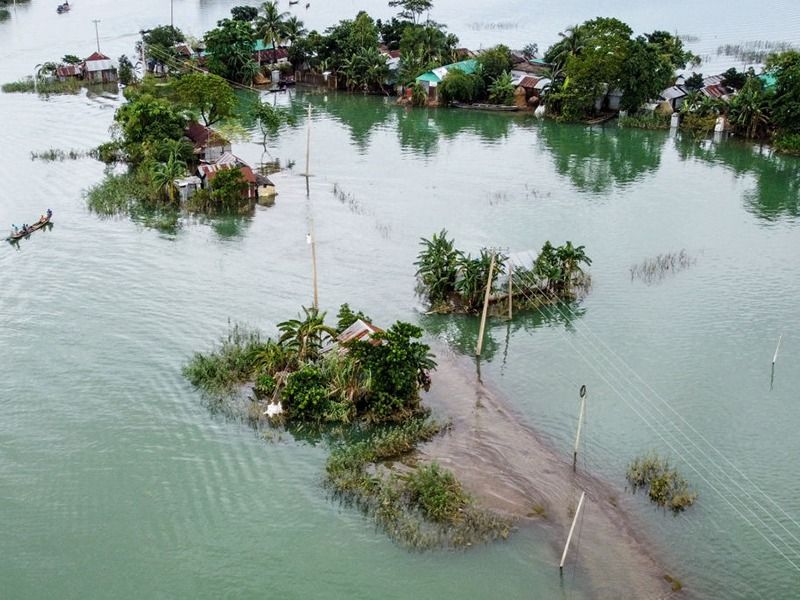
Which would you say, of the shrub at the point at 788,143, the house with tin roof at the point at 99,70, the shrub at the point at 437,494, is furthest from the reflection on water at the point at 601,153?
the house with tin roof at the point at 99,70

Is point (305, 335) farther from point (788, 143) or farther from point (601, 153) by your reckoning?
point (788, 143)

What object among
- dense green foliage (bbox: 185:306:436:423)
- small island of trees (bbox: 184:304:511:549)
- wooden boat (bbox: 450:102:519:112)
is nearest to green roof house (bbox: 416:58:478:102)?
wooden boat (bbox: 450:102:519:112)

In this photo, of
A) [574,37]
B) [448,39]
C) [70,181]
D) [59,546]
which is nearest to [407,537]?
[59,546]

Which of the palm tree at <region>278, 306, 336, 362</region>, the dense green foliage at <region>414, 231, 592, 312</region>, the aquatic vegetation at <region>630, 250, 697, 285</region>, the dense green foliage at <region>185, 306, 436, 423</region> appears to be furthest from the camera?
the aquatic vegetation at <region>630, 250, 697, 285</region>

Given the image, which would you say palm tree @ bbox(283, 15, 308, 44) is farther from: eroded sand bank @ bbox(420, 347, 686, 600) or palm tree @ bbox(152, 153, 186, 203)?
eroded sand bank @ bbox(420, 347, 686, 600)

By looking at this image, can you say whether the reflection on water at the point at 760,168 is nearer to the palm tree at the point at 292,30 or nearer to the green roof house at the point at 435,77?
the green roof house at the point at 435,77

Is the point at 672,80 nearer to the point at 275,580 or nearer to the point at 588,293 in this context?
the point at 588,293
